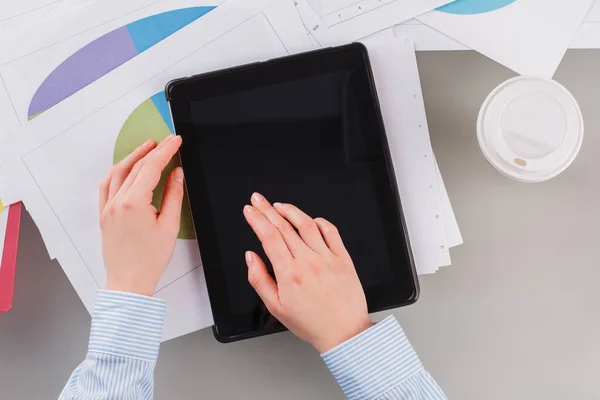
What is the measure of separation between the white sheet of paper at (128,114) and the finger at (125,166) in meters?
0.04

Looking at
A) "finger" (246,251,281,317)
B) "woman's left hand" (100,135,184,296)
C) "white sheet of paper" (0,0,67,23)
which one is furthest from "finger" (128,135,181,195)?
"white sheet of paper" (0,0,67,23)

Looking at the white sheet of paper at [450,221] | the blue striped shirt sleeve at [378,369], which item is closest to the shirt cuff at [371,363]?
the blue striped shirt sleeve at [378,369]

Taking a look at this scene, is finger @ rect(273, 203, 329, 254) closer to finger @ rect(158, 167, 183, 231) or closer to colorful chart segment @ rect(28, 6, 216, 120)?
finger @ rect(158, 167, 183, 231)

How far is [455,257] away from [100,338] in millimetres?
347

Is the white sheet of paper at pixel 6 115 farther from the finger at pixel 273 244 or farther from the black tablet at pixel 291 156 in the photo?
the finger at pixel 273 244

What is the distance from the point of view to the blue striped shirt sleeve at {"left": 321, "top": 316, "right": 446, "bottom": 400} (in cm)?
50

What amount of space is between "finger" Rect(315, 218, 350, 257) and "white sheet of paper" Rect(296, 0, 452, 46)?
0.61 ft

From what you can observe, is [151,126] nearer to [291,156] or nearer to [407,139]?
[291,156]

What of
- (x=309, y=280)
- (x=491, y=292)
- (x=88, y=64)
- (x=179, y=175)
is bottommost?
(x=491, y=292)

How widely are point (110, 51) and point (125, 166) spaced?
12 cm

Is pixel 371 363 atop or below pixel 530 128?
below

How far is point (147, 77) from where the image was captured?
0.57m

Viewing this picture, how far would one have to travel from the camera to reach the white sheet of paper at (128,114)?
56cm

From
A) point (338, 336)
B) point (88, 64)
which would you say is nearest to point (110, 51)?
point (88, 64)
